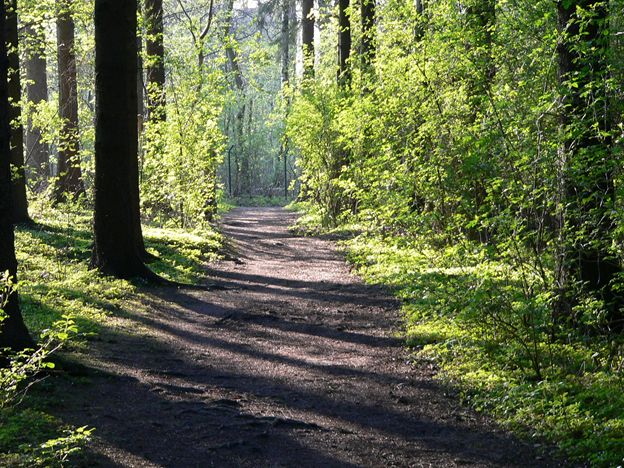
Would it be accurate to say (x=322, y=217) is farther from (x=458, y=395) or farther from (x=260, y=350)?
(x=458, y=395)

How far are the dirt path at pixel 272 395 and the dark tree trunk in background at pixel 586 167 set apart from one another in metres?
1.89

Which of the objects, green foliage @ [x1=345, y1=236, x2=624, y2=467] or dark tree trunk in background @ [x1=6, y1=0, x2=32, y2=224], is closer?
green foliage @ [x1=345, y1=236, x2=624, y2=467]

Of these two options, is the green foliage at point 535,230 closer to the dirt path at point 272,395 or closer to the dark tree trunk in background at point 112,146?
the dirt path at point 272,395

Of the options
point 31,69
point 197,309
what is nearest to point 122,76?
point 197,309

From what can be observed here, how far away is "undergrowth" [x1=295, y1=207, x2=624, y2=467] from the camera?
17.2 feet

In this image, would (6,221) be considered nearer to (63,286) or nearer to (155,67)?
(63,286)

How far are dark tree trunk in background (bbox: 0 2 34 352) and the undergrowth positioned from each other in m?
4.05

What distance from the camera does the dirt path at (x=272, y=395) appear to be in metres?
5.11

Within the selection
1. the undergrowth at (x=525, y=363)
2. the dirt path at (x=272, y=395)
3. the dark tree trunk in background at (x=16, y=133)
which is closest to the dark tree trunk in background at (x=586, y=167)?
the undergrowth at (x=525, y=363)

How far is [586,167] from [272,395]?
12.1 ft

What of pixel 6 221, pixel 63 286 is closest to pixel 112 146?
pixel 63 286

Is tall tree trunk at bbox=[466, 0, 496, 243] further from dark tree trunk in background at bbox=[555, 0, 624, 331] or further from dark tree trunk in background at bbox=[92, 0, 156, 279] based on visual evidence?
dark tree trunk in background at bbox=[92, 0, 156, 279]

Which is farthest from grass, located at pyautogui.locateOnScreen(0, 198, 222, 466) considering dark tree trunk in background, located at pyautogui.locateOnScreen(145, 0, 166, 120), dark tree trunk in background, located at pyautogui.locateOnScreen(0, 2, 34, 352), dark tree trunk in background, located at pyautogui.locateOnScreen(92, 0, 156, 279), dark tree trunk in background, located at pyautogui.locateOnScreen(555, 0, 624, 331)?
dark tree trunk in background, located at pyautogui.locateOnScreen(555, 0, 624, 331)

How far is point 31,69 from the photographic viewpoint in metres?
26.9
